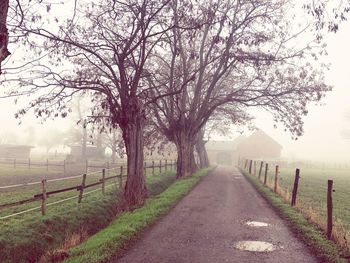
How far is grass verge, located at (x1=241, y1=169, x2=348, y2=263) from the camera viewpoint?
750 centimetres

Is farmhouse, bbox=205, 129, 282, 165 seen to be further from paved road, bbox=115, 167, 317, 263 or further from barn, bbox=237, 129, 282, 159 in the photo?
paved road, bbox=115, 167, 317, 263

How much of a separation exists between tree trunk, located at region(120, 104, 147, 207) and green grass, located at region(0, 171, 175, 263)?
113cm

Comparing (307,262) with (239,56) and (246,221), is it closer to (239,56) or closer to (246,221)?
(246,221)

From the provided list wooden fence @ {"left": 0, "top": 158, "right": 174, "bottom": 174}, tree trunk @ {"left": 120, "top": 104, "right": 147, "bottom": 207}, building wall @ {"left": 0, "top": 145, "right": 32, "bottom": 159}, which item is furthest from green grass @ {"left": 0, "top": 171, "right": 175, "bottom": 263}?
building wall @ {"left": 0, "top": 145, "right": 32, "bottom": 159}

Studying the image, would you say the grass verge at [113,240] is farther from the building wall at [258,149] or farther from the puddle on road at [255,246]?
the building wall at [258,149]

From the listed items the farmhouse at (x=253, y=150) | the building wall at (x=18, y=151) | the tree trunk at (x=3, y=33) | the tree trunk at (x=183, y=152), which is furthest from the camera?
the farmhouse at (x=253, y=150)

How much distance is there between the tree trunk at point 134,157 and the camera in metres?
14.7

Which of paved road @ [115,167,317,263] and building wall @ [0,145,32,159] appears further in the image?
building wall @ [0,145,32,159]

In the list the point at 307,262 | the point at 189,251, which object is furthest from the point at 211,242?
the point at 307,262

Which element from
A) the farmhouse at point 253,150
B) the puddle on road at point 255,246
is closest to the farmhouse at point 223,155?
the farmhouse at point 253,150

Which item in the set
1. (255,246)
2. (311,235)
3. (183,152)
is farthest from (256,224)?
(183,152)

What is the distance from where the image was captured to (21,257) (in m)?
9.66

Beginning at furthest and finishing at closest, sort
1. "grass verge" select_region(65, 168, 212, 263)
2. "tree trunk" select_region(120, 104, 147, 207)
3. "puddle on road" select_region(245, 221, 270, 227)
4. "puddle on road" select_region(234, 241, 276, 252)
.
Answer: "tree trunk" select_region(120, 104, 147, 207) → "puddle on road" select_region(245, 221, 270, 227) → "puddle on road" select_region(234, 241, 276, 252) → "grass verge" select_region(65, 168, 212, 263)

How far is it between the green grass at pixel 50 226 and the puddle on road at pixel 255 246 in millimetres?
5296
